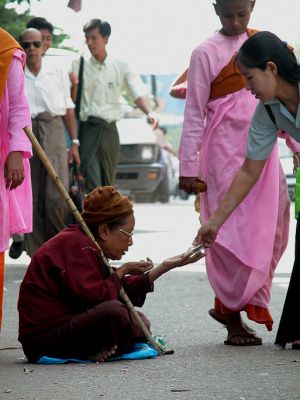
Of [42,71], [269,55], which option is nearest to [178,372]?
[269,55]

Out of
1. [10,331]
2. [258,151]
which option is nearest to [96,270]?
[258,151]

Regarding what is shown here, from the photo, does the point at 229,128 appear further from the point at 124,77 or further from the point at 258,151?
the point at 124,77

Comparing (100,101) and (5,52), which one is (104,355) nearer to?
(5,52)

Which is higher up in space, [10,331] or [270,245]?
[270,245]

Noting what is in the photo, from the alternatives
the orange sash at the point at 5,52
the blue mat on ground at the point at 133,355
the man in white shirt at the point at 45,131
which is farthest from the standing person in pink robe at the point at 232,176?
the man in white shirt at the point at 45,131

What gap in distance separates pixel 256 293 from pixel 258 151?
0.91m

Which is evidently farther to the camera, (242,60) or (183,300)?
(183,300)

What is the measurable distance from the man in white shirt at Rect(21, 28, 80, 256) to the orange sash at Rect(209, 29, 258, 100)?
168 inches

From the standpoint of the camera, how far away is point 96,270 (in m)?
7.33

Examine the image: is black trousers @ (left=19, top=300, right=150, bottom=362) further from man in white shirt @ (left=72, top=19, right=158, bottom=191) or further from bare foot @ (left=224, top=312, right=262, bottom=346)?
man in white shirt @ (left=72, top=19, right=158, bottom=191)

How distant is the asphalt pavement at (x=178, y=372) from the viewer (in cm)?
639

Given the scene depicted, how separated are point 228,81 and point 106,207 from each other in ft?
A: 3.88

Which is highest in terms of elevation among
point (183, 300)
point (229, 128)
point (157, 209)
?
point (229, 128)

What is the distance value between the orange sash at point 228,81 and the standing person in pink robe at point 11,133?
1.07 metres
